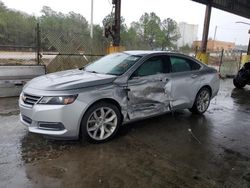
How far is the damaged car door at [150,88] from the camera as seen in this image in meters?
4.44

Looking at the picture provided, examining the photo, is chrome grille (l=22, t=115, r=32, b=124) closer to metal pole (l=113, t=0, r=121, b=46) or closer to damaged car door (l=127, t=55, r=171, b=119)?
damaged car door (l=127, t=55, r=171, b=119)

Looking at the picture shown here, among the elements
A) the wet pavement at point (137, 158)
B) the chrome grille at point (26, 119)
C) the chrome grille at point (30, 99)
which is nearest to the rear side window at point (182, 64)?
the wet pavement at point (137, 158)

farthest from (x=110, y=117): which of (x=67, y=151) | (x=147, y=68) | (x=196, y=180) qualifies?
(x=196, y=180)

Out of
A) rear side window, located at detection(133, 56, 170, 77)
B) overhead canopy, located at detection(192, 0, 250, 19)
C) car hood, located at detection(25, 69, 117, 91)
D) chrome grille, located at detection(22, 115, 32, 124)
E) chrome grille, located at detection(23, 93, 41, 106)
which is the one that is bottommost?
chrome grille, located at detection(22, 115, 32, 124)

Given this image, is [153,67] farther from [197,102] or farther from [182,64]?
[197,102]

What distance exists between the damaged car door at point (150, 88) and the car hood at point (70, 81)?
1.64 ft

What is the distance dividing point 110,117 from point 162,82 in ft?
Result: 4.41

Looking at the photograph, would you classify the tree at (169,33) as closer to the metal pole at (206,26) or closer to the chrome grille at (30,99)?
the metal pole at (206,26)

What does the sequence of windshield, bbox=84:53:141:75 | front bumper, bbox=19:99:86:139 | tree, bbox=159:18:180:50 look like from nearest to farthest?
Answer: front bumper, bbox=19:99:86:139 → windshield, bbox=84:53:141:75 → tree, bbox=159:18:180:50

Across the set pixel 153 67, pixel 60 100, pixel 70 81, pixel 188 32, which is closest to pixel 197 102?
pixel 153 67

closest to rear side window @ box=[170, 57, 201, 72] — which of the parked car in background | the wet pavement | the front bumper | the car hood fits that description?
the wet pavement

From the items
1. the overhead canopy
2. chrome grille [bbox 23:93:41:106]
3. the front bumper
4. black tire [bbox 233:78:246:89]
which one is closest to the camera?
the front bumper

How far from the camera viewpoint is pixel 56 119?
12.0 feet

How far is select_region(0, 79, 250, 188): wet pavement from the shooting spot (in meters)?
3.06
